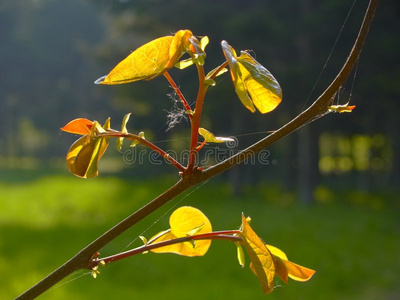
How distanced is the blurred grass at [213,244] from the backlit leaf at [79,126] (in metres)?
2.11

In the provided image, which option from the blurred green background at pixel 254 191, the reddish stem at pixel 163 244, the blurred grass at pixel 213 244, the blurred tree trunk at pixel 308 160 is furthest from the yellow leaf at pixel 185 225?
the blurred tree trunk at pixel 308 160

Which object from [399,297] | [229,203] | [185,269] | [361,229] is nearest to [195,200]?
[229,203]

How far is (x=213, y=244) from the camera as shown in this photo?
4.71m

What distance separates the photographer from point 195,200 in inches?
280

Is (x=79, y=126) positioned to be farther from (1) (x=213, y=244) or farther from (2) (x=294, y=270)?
(1) (x=213, y=244)

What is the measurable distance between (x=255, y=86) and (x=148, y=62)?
61 millimetres

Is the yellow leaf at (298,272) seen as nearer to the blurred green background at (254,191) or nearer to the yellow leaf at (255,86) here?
the yellow leaf at (255,86)

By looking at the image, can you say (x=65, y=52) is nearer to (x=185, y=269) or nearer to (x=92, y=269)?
(x=185, y=269)

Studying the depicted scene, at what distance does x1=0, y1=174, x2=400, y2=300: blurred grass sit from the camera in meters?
3.59

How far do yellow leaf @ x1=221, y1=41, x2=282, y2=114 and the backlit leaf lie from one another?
0.08 metres

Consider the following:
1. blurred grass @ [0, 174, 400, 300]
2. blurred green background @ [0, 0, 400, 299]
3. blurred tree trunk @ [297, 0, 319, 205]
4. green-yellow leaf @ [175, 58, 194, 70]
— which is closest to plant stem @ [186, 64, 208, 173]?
green-yellow leaf @ [175, 58, 194, 70]

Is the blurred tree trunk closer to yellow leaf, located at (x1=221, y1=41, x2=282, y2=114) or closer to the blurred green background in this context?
the blurred green background

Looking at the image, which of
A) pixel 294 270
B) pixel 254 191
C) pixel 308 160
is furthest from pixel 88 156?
pixel 254 191

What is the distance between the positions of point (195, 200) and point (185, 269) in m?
3.08
